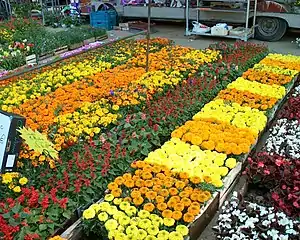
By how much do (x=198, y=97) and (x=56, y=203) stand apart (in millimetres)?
2947

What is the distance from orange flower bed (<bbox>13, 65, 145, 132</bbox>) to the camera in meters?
4.48

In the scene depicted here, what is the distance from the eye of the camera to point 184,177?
346 centimetres

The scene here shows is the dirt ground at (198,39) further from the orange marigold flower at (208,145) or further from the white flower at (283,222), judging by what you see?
the white flower at (283,222)

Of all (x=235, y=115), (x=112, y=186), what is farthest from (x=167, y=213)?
(x=235, y=115)

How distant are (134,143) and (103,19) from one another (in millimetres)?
10851

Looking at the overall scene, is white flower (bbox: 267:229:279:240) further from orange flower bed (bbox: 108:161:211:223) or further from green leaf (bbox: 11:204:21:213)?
green leaf (bbox: 11:204:21:213)

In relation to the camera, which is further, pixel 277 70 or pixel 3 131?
pixel 277 70

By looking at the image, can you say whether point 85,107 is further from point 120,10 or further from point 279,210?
point 120,10

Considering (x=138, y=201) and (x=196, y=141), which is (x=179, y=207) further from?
(x=196, y=141)

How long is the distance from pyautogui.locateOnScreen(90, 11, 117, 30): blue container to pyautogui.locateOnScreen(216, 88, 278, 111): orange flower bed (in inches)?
369

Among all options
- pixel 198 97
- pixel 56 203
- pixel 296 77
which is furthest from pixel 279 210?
pixel 296 77

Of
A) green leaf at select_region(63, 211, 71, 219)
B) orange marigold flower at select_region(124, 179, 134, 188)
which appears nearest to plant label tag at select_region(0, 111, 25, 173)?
green leaf at select_region(63, 211, 71, 219)

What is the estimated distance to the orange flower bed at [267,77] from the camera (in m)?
6.21

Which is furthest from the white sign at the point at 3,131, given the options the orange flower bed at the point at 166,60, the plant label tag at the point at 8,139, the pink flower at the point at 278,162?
the orange flower bed at the point at 166,60
